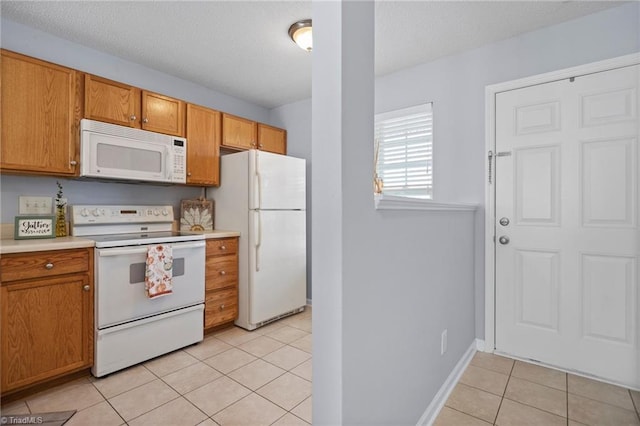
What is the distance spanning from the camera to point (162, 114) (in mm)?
2742

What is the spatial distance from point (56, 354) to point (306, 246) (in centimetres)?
225

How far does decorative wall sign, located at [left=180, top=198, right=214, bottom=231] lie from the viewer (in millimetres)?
3107

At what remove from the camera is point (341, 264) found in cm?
95

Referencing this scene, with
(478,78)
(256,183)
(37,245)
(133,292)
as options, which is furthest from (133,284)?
(478,78)

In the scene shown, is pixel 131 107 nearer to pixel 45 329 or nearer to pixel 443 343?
pixel 45 329

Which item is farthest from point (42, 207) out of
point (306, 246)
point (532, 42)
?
point (532, 42)

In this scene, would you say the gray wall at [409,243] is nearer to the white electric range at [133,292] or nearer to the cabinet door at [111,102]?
the white electric range at [133,292]

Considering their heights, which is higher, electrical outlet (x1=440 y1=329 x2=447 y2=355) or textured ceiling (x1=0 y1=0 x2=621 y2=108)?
textured ceiling (x1=0 y1=0 x2=621 y2=108)

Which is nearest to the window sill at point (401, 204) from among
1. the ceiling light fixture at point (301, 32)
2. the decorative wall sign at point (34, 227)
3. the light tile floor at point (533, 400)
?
the light tile floor at point (533, 400)

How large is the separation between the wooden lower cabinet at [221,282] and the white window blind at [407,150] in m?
1.58

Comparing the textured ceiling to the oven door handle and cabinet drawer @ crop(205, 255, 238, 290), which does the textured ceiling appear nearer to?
the oven door handle

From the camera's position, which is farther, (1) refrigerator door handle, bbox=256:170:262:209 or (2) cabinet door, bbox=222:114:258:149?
(2) cabinet door, bbox=222:114:258:149

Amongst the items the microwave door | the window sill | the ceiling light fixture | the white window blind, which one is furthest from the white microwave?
the window sill

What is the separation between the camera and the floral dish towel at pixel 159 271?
2.24 metres
